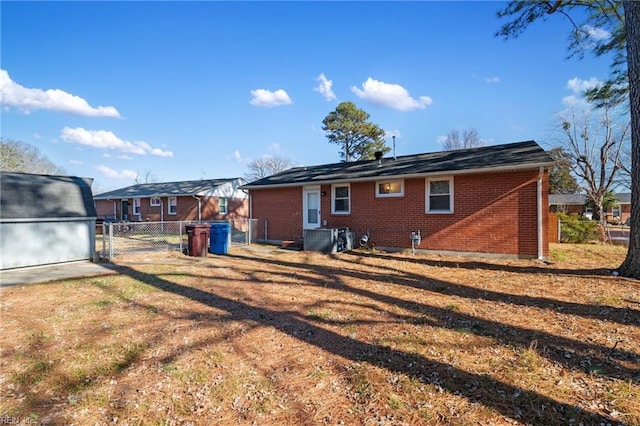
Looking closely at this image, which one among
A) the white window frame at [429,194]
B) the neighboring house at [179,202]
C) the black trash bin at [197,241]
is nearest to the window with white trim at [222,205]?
the neighboring house at [179,202]

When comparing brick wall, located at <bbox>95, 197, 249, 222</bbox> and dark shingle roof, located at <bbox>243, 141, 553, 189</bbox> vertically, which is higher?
dark shingle roof, located at <bbox>243, 141, 553, 189</bbox>

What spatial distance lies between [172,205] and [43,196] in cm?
1558

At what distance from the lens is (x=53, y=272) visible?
27.6 feet

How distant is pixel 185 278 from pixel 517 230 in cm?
962

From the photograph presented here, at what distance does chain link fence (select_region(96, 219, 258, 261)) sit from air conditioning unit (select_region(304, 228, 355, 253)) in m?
3.73

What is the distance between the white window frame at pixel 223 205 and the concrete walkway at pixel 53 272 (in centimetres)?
1537

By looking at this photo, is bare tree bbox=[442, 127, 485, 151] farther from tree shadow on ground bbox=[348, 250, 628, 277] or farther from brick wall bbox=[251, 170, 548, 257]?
tree shadow on ground bbox=[348, 250, 628, 277]

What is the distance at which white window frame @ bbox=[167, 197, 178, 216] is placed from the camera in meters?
24.4

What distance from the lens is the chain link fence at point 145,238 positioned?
35.2 ft

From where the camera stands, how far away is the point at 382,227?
12.2 m

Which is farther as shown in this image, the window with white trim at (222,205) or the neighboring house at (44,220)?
the window with white trim at (222,205)

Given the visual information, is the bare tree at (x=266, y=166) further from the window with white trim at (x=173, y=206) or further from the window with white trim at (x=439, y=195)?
the window with white trim at (x=439, y=195)

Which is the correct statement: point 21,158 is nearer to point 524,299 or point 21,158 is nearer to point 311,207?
point 311,207

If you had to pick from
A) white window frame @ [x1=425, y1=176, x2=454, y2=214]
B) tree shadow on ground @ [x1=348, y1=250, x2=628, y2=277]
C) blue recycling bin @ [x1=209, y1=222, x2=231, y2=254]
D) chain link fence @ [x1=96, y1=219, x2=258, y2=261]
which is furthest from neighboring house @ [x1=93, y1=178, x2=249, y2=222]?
white window frame @ [x1=425, y1=176, x2=454, y2=214]
